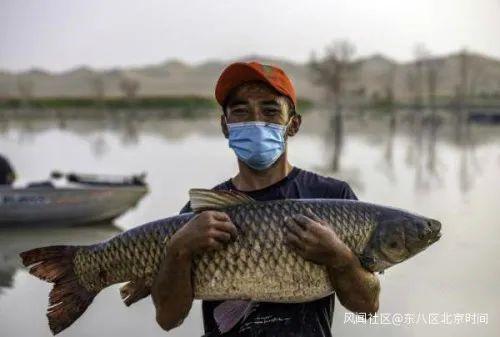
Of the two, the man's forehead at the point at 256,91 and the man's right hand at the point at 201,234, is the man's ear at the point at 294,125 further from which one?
the man's right hand at the point at 201,234

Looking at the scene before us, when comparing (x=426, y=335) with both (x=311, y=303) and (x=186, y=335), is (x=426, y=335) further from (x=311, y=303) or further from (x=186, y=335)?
(x=311, y=303)

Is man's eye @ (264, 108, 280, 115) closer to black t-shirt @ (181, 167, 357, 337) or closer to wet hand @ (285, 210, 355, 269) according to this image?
black t-shirt @ (181, 167, 357, 337)

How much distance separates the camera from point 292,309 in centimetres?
226

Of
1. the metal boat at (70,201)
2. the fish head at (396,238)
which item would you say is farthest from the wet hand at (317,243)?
the metal boat at (70,201)

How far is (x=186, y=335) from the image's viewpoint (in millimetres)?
6207

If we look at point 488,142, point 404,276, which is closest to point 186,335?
point 404,276

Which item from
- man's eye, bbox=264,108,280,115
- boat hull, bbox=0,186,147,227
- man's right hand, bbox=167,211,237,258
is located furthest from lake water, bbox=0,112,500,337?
man's right hand, bbox=167,211,237,258

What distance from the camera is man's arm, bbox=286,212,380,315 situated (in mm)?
2074

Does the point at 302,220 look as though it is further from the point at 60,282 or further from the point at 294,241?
the point at 60,282

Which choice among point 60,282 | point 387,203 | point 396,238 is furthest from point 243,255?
point 387,203

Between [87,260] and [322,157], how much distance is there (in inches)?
944

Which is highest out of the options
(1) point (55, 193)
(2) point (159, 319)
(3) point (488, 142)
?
(2) point (159, 319)

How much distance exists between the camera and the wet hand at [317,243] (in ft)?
6.79

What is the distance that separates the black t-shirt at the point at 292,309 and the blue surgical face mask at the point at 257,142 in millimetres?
103
